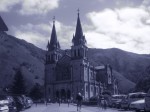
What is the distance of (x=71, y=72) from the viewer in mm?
78312

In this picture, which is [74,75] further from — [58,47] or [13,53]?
[13,53]

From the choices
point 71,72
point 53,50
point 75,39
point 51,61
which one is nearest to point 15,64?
point 51,61

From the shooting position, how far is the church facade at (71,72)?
75.7 meters

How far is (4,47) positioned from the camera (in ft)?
443

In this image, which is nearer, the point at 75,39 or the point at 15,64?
the point at 75,39

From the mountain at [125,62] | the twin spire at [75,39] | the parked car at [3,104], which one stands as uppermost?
the mountain at [125,62]

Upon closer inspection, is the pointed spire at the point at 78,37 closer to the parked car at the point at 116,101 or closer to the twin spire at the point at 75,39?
the twin spire at the point at 75,39

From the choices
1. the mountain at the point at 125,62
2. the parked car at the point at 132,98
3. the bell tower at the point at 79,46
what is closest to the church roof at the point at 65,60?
the bell tower at the point at 79,46

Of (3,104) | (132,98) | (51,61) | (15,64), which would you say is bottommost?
(3,104)

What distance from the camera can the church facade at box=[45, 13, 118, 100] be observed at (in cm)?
7569

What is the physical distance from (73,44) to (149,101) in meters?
58.6

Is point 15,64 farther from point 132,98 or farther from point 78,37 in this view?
point 132,98

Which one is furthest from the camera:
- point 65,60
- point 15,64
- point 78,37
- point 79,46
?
point 15,64

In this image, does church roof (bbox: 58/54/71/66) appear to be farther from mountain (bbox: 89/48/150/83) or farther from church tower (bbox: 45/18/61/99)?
mountain (bbox: 89/48/150/83)
